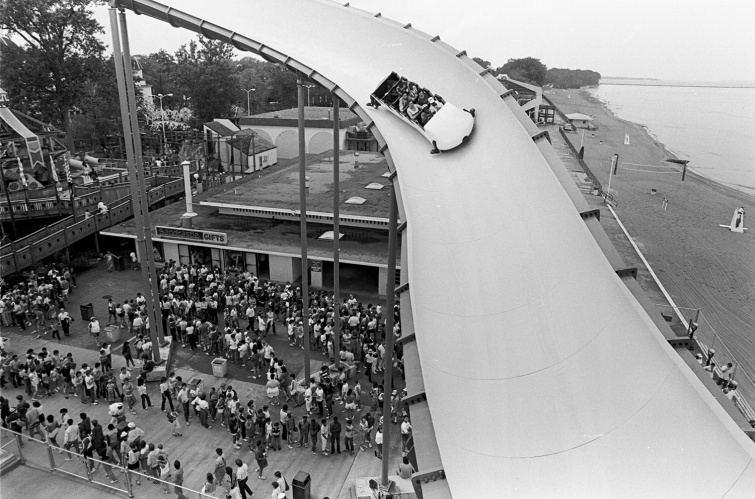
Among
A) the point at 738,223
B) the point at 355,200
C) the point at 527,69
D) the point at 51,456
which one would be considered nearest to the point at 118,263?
the point at 355,200

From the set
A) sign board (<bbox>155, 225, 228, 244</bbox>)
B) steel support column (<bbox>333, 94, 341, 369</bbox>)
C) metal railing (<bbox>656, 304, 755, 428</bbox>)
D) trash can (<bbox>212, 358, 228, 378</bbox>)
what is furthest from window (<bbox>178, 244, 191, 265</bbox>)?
metal railing (<bbox>656, 304, 755, 428</bbox>)

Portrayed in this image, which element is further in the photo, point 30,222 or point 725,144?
point 725,144

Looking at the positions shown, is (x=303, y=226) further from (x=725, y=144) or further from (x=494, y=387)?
(x=725, y=144)

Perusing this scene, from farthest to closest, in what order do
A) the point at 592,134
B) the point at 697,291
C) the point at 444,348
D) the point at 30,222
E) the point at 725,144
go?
the point at 725,144, the point at 592,134, the point at 30,222, the point at 697,291, the point at 444,348

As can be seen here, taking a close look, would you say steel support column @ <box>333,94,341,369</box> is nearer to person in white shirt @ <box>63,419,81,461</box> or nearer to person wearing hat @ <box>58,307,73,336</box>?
person in white shirt @ <box>63,419,81,461</box>

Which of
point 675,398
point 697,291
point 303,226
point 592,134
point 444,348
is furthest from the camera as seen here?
point 592,134

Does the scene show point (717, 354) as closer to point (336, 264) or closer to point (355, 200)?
point (336, 264)

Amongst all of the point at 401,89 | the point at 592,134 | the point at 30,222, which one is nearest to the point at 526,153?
the point at 401,89

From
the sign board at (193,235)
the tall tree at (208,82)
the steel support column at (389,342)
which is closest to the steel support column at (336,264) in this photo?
the steel support column at (389,342)

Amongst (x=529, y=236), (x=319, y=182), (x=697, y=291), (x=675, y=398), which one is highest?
(x=529, y=236)
